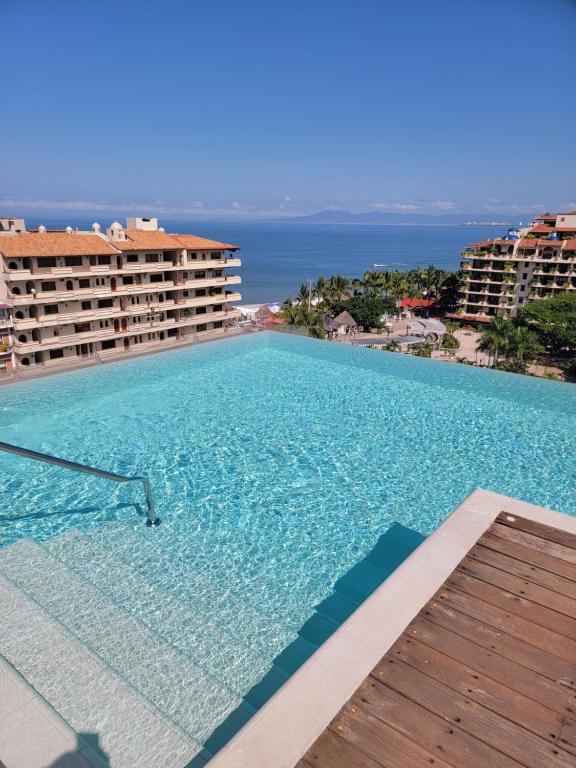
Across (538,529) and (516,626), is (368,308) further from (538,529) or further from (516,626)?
(516,626)

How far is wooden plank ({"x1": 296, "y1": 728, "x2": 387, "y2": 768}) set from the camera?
106 inches

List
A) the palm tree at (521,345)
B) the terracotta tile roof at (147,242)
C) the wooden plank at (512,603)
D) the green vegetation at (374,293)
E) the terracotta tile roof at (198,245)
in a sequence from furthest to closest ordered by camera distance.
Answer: the green vegetation at (374,293) < the palm tree at (521,345) < the terracotta tile roof at (198,245) < the terracotta tile roof at (147,242) < the wooden plank at (512,603)

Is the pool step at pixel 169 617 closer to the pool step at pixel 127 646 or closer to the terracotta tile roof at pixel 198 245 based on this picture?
the pool step at pixel 127 646

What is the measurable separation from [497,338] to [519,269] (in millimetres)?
23468

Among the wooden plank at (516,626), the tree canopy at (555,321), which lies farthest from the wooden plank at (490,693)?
the tree canopy at (555,321)

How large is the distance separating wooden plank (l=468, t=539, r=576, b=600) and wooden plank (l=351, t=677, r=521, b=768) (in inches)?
61.6

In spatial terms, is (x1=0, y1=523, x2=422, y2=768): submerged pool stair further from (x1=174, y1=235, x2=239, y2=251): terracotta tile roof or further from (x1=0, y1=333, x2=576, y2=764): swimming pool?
(x1=174, y1=235, x2=239, y2=251): terracotta tile roof

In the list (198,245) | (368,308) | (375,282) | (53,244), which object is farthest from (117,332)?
(375,282)

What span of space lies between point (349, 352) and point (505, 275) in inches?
1718

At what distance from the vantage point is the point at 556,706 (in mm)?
2996

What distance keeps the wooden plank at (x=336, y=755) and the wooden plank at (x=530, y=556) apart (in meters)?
2.28

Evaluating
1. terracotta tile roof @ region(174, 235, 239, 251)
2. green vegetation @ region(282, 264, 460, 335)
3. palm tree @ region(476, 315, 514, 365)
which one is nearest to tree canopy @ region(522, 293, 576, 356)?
palm tree @ region(476, 315, 514, 365)

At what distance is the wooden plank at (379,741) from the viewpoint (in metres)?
2.69

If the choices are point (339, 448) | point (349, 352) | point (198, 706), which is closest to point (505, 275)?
point (349, 352)
